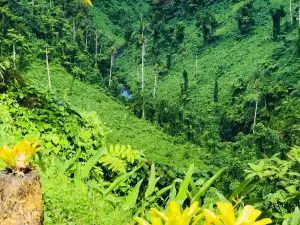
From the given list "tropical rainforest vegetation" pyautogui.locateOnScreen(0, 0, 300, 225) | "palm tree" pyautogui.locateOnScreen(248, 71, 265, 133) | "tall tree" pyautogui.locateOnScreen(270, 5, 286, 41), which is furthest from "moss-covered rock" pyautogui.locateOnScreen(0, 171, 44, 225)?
"tall tree" pyautogui.locateOnScreen(270, 5, 286, 41)

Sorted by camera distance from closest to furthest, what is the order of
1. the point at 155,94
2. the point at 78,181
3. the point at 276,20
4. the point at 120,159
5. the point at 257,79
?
the point at 78,181 → the point at 120,159 → the point at 257,79 → the point at 276,20 → the point at 155,94

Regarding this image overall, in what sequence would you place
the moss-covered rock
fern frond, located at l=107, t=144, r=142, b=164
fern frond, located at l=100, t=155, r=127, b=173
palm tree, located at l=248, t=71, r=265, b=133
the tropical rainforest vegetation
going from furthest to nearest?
palm tree, located at l=248, t=71, r=265, b=133 → fern frond, located at l=107, t=144, r=142, b=164 → fern frond, located at l=100, t=155, r=127, b=173 → the tropical rainforest vegetation → the moss-covered rock

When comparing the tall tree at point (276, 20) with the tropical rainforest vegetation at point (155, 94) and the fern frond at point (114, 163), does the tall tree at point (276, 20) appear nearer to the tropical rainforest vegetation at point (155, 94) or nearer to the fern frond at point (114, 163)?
the tropical rainforest vegetation at point (155, 94)

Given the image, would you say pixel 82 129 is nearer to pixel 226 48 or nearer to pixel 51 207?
pixel 51 207

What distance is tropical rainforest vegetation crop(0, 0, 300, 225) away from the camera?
2.23m

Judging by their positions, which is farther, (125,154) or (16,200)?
(125,154)

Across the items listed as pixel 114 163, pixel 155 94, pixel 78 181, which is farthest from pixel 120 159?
pixel 155 94

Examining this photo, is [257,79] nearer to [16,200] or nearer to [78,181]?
[78,181]

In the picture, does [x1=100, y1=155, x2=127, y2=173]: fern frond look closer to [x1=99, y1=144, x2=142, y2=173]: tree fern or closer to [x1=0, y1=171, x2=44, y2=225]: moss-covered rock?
[x1=99, y1=144, x2=142, y2=173]: tree fern

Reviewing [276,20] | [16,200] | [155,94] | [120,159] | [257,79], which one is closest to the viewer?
[16,200]

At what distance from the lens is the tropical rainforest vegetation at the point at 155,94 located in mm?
2231

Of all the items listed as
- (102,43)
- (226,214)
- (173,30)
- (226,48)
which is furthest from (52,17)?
(226,214)

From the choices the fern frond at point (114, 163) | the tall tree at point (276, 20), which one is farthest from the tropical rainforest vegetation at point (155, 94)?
the tall tree at point (276, 20)

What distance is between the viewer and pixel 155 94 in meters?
39.7
